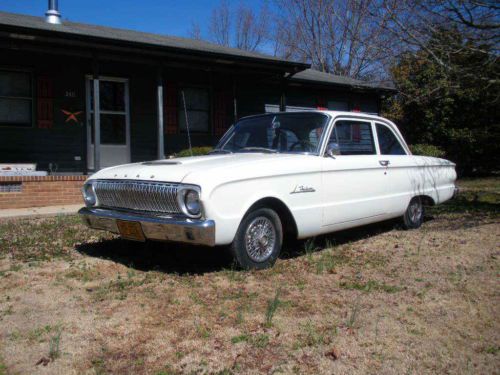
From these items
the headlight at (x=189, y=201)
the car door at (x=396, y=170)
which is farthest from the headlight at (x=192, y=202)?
the car door at (x=396, y=170)

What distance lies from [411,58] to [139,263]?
629 centimetres

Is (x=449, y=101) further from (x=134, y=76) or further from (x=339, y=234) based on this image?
(x=339, y=234)

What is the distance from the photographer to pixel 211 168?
4266 mm

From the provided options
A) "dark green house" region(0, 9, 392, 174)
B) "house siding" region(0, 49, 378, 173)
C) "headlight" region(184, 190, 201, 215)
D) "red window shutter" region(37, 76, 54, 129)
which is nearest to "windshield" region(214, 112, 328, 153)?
"headlight" region(184, 190, 201, 215)

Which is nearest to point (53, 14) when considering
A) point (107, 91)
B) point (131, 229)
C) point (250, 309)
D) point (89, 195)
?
point (107, 91)

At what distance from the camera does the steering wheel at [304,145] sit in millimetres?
5254

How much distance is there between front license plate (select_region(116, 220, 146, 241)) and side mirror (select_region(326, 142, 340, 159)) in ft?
6.81

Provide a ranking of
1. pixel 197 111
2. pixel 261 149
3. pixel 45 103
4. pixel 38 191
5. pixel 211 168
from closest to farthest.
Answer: pixel 211 168, pixel 261 149, pixel 38 191, pixel 45 103, pixel 197 111

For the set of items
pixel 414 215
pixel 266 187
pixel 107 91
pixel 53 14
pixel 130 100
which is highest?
pixel 53 14

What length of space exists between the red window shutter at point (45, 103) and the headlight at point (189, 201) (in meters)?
8.55

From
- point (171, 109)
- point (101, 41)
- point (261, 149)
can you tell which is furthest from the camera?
point (171, 109)

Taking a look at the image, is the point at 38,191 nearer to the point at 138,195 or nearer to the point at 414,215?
the point at 138,195

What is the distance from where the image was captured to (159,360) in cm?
283

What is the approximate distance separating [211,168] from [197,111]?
9.97 m
